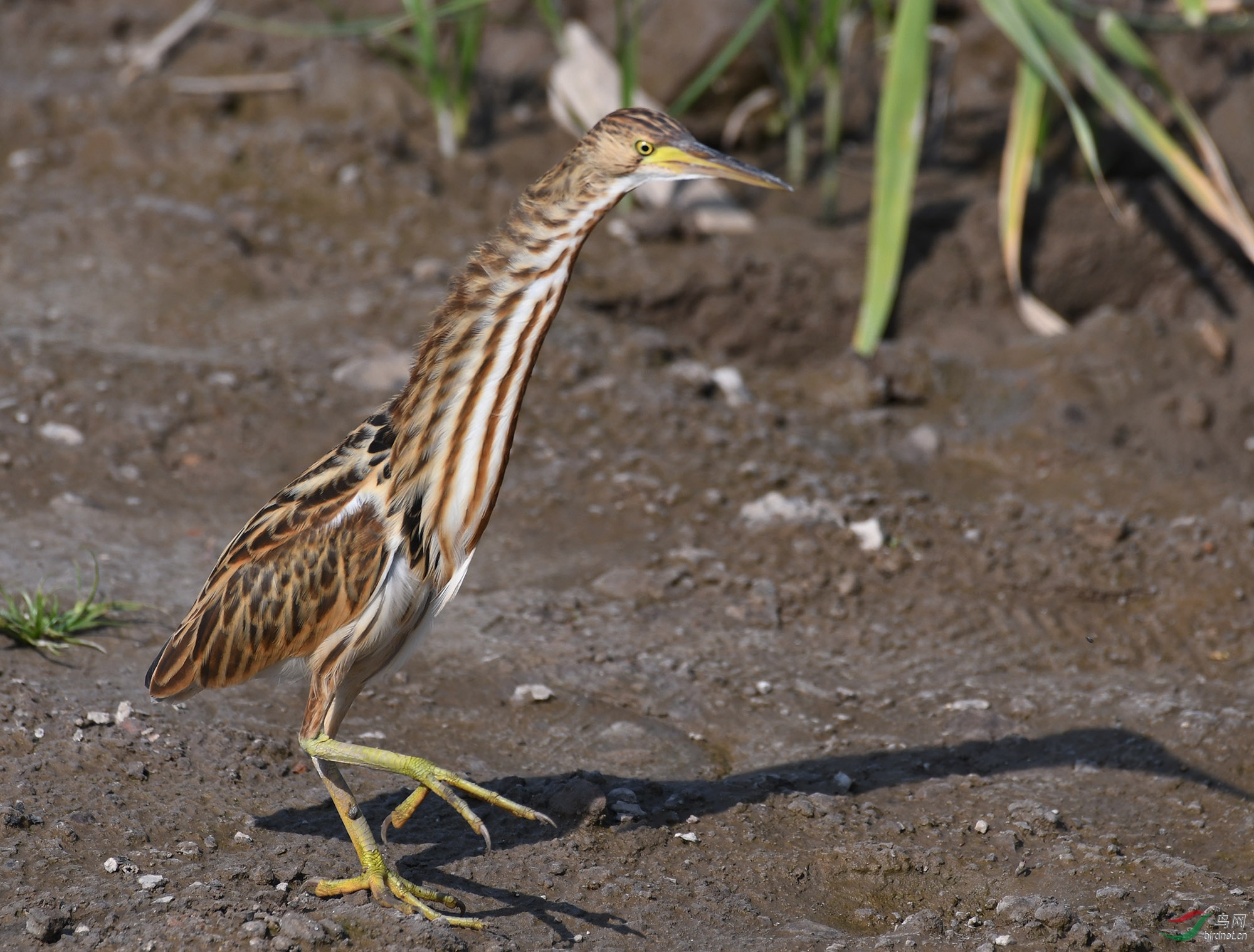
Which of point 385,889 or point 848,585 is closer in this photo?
point 385,889

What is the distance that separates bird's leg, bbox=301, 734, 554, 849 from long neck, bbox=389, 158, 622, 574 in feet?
1.74

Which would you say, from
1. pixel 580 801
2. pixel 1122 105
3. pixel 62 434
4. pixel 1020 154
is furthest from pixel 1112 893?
pixel 62 434

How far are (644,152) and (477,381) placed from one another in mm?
757

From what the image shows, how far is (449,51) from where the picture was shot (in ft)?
27.9

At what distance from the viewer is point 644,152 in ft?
11.5

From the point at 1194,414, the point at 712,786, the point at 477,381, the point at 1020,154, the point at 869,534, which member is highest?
the point at 1020,154

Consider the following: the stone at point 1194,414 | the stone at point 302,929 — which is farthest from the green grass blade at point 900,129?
the stone at point 302,929

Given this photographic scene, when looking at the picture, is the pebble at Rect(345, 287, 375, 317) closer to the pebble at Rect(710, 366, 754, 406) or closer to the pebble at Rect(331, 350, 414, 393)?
the pebble at Rect(331, 350, 414, 393)

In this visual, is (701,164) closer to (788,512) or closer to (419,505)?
(419,505)

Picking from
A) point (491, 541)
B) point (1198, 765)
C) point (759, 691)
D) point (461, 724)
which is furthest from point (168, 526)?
point (1198, 765)

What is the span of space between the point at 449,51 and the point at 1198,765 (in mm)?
6293

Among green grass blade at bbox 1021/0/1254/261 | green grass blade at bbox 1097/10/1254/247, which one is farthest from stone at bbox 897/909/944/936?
green grass blade at bbox 1097/10/1254/247

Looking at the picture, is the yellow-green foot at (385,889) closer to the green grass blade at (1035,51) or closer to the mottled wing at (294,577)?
the mottled wing at (294,577)

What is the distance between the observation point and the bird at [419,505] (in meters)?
3.51
